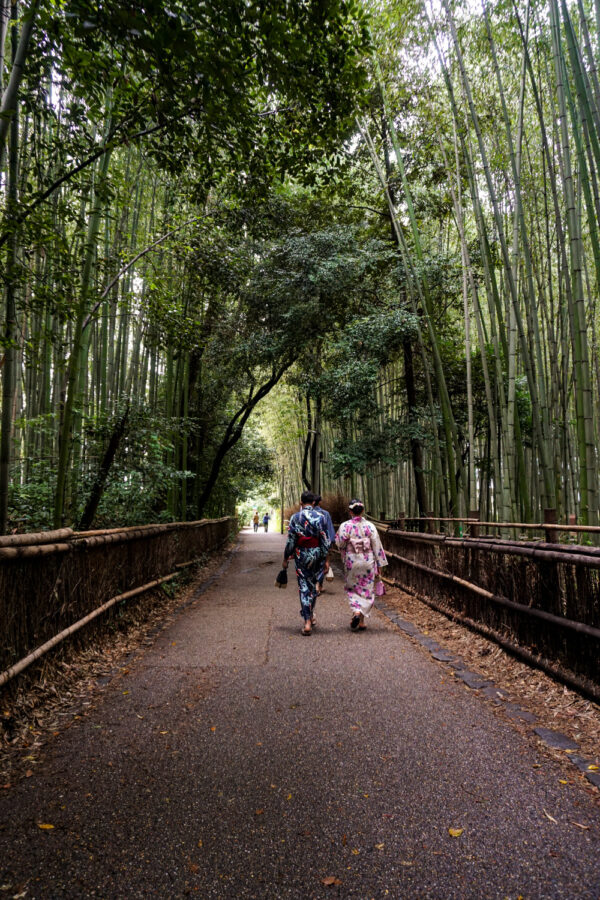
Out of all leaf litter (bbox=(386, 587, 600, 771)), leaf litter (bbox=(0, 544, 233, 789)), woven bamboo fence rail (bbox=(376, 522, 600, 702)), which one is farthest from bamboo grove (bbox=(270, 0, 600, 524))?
leaf litter (bbox=(0, 544, 233, 789))

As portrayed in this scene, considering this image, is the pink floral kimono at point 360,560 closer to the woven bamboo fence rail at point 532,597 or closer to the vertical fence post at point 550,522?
the woven bamboo fence rail at point 532,597

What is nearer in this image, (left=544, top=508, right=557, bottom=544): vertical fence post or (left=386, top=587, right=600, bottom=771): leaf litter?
(left=386, top=587, right=600, bottom=771): leaf litter

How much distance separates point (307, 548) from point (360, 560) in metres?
0.49

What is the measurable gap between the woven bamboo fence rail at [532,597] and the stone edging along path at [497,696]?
1.04 ft

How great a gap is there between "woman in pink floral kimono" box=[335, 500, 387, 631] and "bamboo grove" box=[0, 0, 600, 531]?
4.08 feet

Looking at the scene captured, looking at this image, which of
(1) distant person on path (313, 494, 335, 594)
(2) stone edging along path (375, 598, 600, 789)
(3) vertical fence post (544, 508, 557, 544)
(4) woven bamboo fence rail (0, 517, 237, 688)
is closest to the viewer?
(2) stone edging along path (375, 598, 600, 789)

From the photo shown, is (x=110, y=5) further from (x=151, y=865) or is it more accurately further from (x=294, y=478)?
(x=294, y=478)

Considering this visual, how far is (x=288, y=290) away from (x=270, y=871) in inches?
288

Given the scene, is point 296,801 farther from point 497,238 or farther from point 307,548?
point 497,238

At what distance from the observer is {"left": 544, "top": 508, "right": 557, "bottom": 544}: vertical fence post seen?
10.2 feet

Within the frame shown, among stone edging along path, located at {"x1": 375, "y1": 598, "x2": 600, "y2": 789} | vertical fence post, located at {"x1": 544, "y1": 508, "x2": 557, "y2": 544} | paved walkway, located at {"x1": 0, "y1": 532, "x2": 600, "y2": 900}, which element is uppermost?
vertical fence post, located at {"x1": 544, "y1": 508, "x2": 557, "y2": 544}

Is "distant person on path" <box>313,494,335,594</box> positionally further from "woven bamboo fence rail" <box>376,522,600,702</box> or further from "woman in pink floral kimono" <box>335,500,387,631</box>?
"woven bamboo fence rail" <box>376,522,600,702</box>

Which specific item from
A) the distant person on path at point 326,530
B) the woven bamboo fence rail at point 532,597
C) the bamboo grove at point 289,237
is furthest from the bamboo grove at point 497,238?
the distant person on path at point 326,530

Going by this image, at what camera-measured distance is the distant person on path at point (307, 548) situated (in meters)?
4.55
